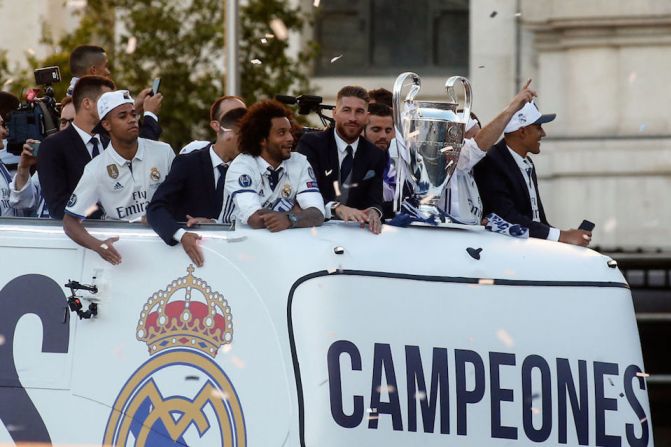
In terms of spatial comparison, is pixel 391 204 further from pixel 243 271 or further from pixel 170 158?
pixel 243 271

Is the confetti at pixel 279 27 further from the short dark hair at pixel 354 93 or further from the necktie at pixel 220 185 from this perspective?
the necktie at pixel 220 185

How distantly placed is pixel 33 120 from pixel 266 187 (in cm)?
201

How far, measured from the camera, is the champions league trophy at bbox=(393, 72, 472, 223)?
19.0 ft

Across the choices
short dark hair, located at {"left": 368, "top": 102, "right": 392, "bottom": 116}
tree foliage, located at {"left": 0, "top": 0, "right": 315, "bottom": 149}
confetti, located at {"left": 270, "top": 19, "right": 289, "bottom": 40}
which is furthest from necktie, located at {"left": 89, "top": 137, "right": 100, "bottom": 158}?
confetti, located at {"left": 270, "top": 19, "right": 289, "bottom": 40}

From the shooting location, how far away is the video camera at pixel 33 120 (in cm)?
755

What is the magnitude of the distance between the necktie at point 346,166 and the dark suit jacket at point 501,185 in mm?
559

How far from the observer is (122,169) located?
6344 mm

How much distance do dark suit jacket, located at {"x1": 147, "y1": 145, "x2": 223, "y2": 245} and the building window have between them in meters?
12.4

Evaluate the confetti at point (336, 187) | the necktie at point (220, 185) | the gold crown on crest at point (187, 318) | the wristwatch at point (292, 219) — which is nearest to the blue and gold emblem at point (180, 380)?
the gold crown on crest at point (187, 318)

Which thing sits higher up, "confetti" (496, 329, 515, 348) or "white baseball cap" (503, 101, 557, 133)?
"white baseball cap" (503, 101, 557, 133)

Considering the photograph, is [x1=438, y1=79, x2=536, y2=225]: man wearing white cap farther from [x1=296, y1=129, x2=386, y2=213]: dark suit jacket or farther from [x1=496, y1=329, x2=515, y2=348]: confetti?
[x1=496, y1=329, x2=515, y2=348]: confetti

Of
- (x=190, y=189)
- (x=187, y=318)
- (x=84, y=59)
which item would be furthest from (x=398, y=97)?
(x=84, y=59)

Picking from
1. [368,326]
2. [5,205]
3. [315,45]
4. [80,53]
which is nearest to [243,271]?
[368,326]

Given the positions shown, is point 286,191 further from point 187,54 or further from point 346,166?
point 187,54
